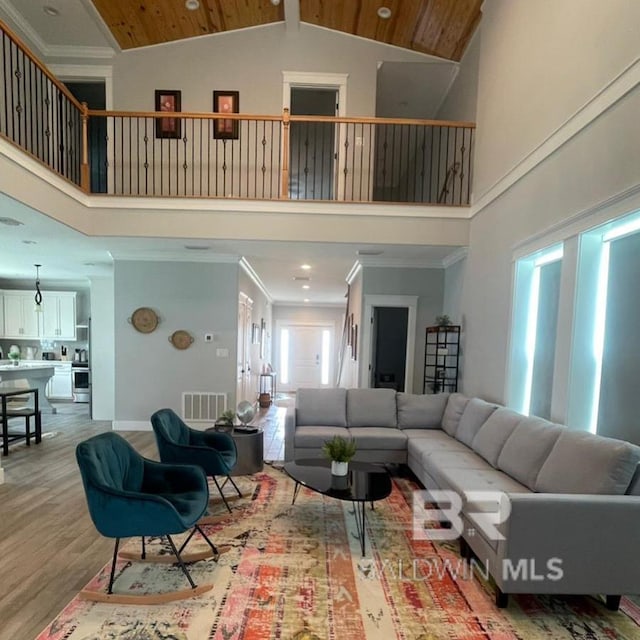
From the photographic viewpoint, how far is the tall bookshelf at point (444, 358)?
498 cm

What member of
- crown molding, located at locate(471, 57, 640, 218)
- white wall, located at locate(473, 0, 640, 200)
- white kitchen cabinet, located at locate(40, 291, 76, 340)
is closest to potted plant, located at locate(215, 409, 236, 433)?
crown molding, located at locate(471, 57, 640, 218)

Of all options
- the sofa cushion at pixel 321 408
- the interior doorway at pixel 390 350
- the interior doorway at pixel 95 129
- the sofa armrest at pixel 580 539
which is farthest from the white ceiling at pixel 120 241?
the sofa armrest at pixel 580 539

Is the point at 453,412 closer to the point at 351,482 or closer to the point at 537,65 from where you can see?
the point at 351,482

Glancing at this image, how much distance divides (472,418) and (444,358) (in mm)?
1794

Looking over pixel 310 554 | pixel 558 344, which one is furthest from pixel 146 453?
pixel 558 344

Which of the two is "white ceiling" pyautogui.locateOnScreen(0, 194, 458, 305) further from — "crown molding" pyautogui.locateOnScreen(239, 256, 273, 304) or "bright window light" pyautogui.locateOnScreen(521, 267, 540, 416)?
"bright window light" pyautogui.locateOnScreen(521, 267, 540, 416)

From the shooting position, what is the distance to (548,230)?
119 inches

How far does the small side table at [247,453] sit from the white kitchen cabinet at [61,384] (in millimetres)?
5948

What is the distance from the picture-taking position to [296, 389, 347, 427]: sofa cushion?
4.30 metres

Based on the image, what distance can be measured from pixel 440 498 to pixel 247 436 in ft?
6.38

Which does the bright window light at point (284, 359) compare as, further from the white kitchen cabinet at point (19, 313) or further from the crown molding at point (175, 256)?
the crown molding at point (175, 256)

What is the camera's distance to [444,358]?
533 centimetres

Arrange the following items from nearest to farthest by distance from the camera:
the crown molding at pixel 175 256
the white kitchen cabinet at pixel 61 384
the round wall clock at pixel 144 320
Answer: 1. the crown molding at pixel 175 256
2. the round wall clock at pixel 144 320
3. the white kitchen cabinet at pixel 61 384

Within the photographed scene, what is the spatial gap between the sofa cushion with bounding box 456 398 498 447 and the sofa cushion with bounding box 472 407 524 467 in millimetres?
90
